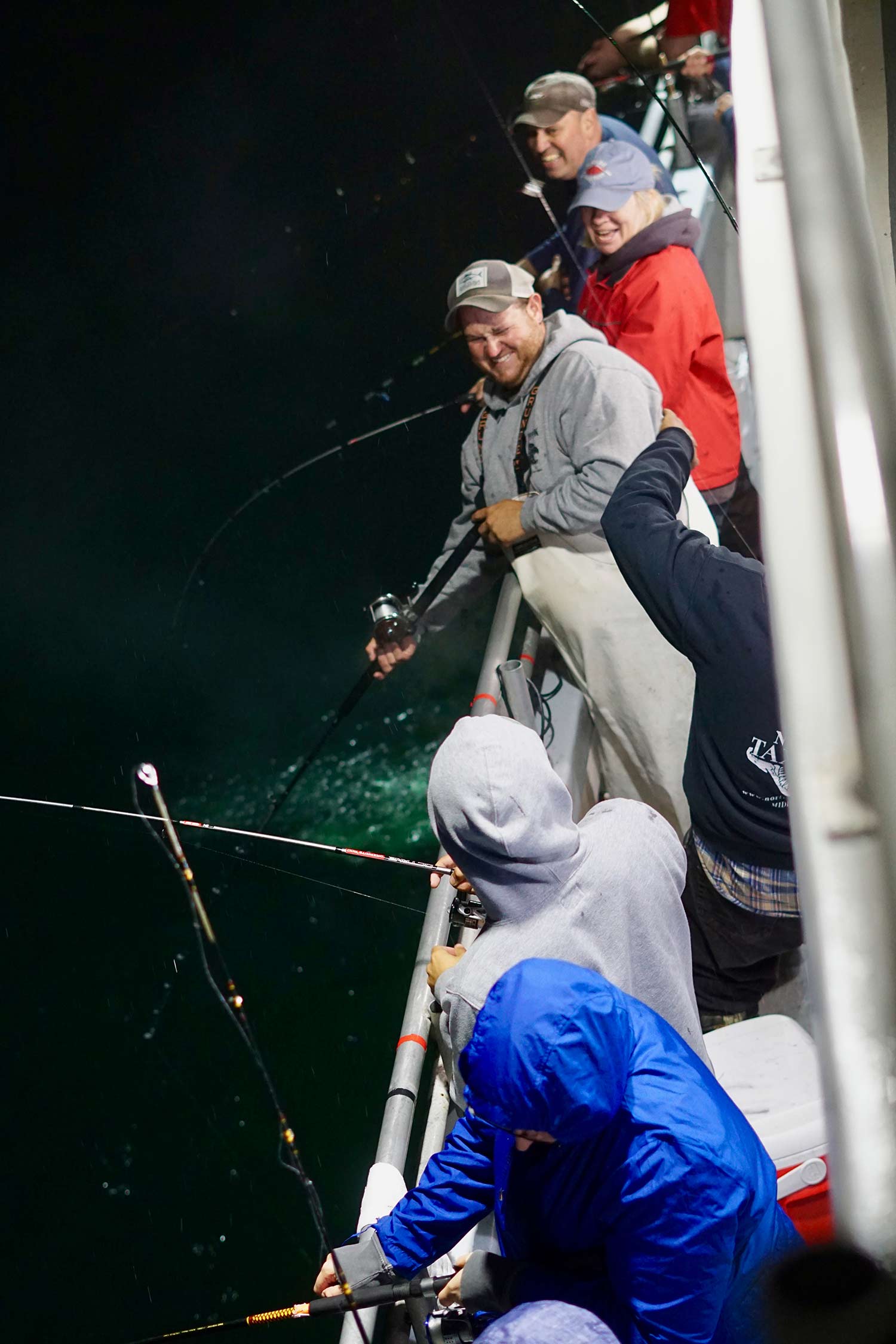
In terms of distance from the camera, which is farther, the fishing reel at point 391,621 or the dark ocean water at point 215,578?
the dark ocean water at point 215,578

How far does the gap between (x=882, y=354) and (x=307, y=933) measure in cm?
334

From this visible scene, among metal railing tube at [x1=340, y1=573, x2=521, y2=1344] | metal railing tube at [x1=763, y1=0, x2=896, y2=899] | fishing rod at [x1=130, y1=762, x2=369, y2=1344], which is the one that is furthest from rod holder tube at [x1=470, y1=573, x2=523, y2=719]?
metal railing tube at [x1=763, y1=0, x2=896, y2=899]

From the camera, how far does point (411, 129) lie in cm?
581

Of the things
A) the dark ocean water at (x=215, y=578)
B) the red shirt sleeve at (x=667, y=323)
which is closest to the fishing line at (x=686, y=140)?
the red shirt sleeve at (x=667, y=323)

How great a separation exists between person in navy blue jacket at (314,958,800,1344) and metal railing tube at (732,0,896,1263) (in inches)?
24.2

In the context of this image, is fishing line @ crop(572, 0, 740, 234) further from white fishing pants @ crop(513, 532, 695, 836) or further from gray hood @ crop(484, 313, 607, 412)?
white fishing pants @ crop(513, 532, 695, 836)

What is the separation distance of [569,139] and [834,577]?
3.22 m

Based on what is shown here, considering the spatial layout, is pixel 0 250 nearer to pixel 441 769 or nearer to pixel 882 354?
pixel 441 769

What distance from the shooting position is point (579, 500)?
2.17 meters

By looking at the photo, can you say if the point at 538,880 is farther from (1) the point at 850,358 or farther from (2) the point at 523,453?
(2) the point at 523,453

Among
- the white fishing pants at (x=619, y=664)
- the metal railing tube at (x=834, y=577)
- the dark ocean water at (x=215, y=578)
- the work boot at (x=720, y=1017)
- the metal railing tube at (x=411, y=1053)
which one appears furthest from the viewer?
the dark ocean water at (x=215, y=578)

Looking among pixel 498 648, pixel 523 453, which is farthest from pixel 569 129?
pixel 498 648

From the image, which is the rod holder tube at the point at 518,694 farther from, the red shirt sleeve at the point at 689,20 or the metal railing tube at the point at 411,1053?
the red shirt sleeve at the point at 689,20

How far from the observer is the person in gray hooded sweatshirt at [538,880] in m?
1.28
